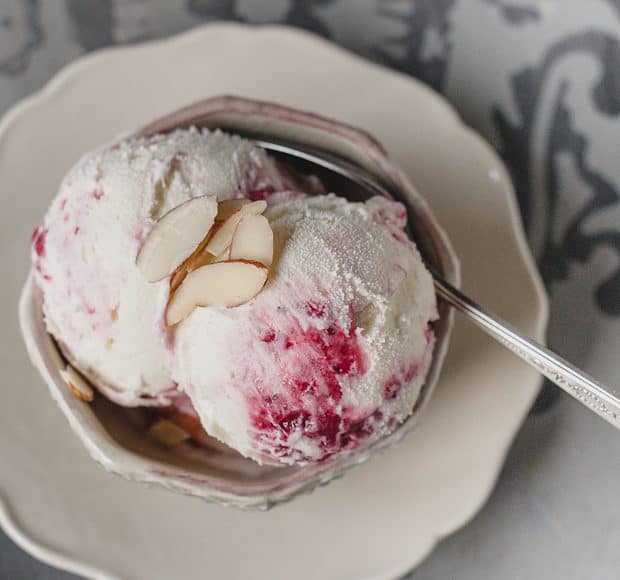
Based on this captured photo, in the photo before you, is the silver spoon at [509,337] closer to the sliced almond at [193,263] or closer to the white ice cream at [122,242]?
the white ice cream at [122,242]

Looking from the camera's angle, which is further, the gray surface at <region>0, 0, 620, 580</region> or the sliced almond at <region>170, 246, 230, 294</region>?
the gray surface at <region>0, 0, 620, 580</region>

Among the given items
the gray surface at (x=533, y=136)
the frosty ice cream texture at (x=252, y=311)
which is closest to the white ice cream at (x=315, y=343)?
the frosty ice cream texture at (x=252, y=311)

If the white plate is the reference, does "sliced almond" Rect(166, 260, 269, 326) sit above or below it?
above

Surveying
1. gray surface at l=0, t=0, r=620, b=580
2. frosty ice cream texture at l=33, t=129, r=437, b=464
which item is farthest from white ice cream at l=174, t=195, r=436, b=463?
gray surface at l=0, t=0, r=620, b=580

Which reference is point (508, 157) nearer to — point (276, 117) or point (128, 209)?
point (276, 117)

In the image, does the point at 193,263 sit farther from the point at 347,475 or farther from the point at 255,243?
the point at 347,475

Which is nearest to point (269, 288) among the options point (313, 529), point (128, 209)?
point (128, 209)

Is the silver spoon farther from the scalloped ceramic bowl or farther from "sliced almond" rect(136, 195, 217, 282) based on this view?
"sliced almond" rect(136, 195, 217, 282)
